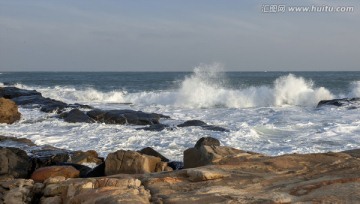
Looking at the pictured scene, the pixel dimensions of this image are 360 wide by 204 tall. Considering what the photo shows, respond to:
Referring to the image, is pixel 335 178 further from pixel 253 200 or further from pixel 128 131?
pixel 128 131

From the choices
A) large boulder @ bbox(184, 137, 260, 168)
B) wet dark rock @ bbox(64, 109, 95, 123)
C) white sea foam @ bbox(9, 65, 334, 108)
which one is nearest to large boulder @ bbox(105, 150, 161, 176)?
large boulder @ bbox(184, 137, 260, 168)

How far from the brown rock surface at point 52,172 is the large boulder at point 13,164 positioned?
0.80 meters

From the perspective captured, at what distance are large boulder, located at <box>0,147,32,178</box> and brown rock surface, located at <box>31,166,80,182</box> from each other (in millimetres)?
803

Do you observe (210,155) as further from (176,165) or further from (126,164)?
(176,165)

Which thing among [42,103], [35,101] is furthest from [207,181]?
[35,101]

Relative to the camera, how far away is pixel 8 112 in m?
15.6

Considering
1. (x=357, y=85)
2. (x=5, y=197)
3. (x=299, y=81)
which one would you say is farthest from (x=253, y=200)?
(x=357, y=85)

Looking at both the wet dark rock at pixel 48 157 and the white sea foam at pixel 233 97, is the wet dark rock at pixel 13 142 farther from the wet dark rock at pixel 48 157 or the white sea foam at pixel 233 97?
the white sea foam at pixel 233 97

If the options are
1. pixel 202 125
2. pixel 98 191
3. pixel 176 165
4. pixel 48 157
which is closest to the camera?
pixel 98 191

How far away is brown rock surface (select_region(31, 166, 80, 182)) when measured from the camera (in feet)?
22.8

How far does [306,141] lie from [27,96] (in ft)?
50.6

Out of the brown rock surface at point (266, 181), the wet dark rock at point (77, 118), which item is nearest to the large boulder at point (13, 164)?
the brown rock surface at point (266, 181)

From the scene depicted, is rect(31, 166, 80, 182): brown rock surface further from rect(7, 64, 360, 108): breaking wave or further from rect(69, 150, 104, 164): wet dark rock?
rect(7, 64, 360, 108): breaking wave

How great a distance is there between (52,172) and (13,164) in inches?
49.5
